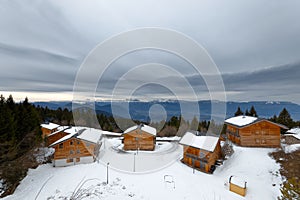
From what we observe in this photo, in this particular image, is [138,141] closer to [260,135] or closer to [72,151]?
[72,151]

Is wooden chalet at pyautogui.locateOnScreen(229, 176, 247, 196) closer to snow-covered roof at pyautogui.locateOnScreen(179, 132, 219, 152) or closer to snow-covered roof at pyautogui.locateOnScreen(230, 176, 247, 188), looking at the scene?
snow-covered roof at pyautogui.locateOnScreen(230, 176, 247, 188)

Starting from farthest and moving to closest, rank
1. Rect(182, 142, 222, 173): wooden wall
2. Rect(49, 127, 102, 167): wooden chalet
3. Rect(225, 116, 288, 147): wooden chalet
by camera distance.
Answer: Rect(225, 116, 288, 147): wooden chalet < Rect(49, 127, 102, 167): wooden chalet < Rect(182, 142, 222, 173): wooden wall

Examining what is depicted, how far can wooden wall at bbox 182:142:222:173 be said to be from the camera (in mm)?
19469

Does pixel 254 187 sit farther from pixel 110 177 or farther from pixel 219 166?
pixel 110 177

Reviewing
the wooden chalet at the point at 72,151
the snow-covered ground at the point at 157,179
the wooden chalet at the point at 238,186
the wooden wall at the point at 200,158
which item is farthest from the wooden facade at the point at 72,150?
the wooden chalet at the point at 238,186

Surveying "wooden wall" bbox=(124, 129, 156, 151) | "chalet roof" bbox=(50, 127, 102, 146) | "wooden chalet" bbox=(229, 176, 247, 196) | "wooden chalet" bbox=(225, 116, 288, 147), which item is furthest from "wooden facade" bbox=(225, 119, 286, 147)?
"chalet roof" bbox=(50, 127, 102, 146)

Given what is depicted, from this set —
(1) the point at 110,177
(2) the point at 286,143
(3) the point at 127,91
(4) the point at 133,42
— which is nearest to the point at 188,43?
(4) the point at 133,42

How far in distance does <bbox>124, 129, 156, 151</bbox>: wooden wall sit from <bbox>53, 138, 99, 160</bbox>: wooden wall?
6.87 metres

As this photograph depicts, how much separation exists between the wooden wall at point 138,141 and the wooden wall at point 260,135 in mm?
13615

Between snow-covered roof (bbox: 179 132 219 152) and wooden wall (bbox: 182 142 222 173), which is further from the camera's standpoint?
snow-covered roof (bbox: 179 132 219 152)

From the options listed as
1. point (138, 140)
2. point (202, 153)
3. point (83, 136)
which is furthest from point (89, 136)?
point (202, 153)

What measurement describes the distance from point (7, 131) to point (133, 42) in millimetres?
14412

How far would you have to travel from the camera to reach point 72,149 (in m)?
22.0

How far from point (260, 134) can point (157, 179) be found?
1589cm
